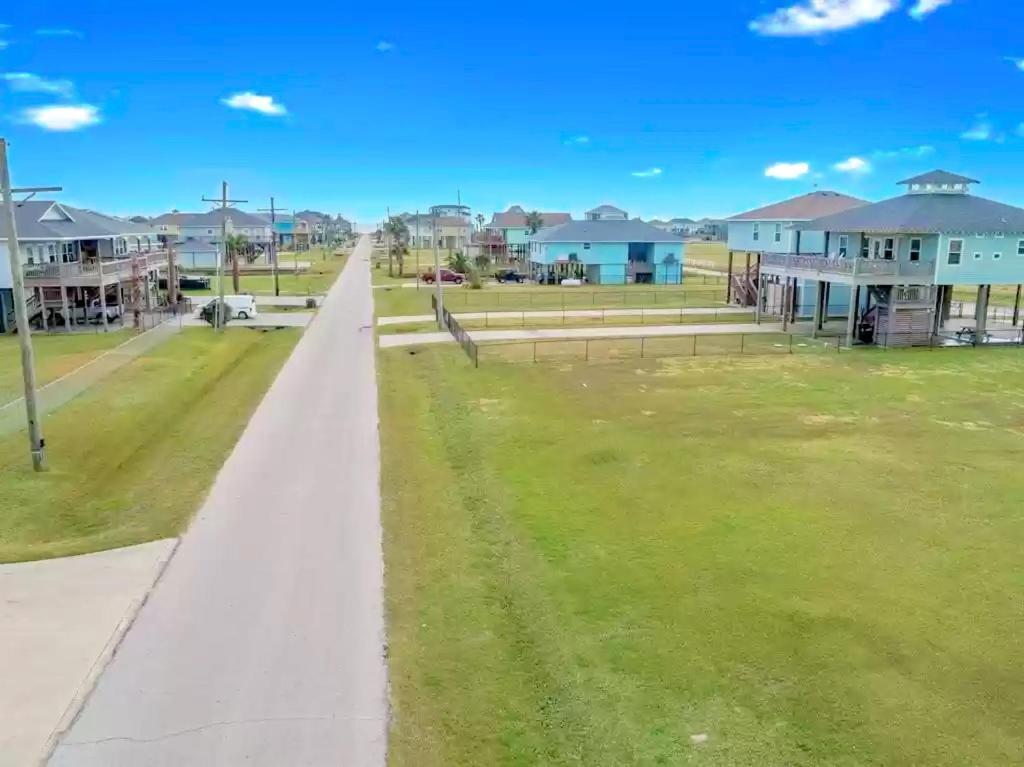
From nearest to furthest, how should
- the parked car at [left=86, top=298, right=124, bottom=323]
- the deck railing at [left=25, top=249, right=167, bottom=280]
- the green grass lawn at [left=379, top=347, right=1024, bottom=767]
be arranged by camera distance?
the green grass lawn at [left=379, top=347, right=1024, bottom=767]
the deck railing at [left=25, top=249, right=167, bottom=280]
the parked car at [left=86, top=298, right=124, bottom=323]

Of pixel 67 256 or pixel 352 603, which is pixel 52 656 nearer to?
pixel 352 603

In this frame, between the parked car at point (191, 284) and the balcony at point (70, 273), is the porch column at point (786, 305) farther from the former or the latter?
the parked car at point (191, 284)

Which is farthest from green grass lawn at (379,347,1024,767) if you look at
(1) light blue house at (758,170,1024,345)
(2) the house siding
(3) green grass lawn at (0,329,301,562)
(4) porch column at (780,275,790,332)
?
(4) porch column at (780,275,790,332)

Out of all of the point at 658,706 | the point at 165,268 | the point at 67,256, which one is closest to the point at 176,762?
the point at 658,706

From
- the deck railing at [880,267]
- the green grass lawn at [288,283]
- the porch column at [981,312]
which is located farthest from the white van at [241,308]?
the porch column at [981,312]

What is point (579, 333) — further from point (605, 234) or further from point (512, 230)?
point (512, 230)

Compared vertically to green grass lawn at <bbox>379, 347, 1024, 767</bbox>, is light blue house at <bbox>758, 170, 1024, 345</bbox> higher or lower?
higher

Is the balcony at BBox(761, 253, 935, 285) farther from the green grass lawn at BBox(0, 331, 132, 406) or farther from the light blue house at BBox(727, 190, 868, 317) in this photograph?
the green grass lawn at BBox(0, 331, 132, 406)
